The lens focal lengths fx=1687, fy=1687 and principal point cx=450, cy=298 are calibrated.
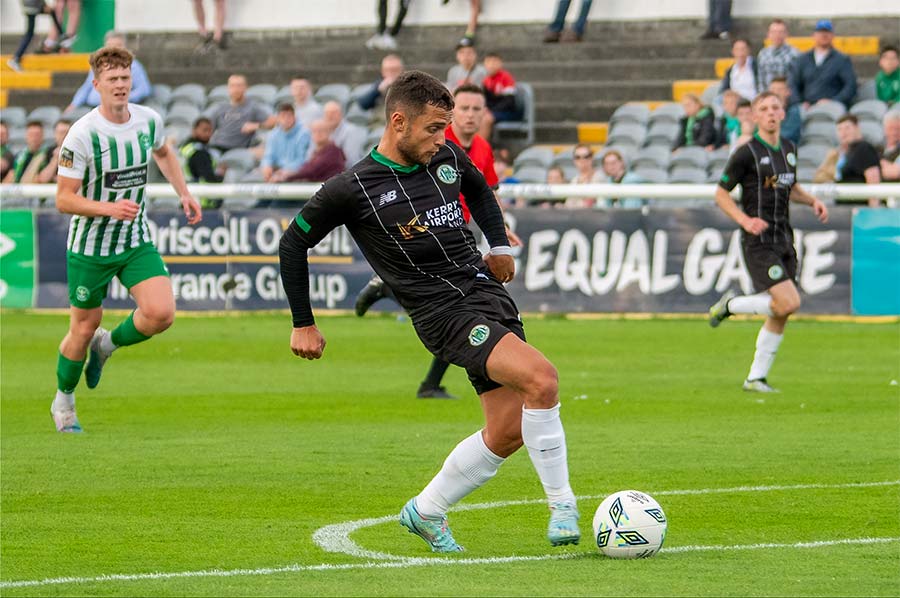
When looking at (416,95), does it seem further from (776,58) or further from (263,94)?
(263,94)

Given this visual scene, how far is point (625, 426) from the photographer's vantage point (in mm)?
11344

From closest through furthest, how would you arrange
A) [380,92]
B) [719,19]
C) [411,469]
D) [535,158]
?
[411,469] → [535,158] → [380,92] → [719,19]

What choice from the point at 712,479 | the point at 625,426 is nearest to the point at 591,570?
the point at 712,479

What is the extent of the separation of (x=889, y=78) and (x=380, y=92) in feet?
24.4

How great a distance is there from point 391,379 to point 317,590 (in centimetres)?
819

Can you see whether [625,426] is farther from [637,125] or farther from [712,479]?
[637,125]

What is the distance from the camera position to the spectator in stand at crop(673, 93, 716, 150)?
2152 centimetres

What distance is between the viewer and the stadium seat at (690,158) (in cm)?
2111

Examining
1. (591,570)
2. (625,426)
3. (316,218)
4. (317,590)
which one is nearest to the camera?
(317,590)

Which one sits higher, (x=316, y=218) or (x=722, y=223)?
(x=316, y=218)

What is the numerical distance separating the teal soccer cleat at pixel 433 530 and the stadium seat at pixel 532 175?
1540 cm

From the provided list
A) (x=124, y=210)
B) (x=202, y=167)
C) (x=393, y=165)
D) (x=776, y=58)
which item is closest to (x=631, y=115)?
(x=776, y=58)

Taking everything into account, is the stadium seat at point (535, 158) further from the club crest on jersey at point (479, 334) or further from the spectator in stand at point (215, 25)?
the club crest on jersey at point (479, 334)

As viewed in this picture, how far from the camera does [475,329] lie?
689cm
